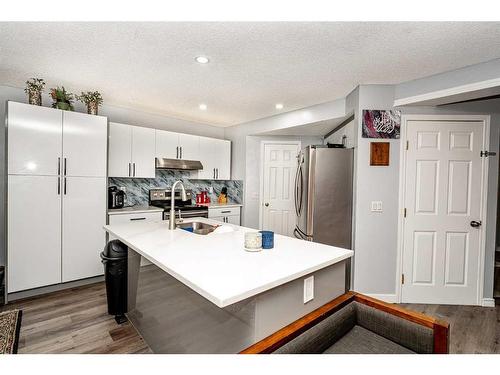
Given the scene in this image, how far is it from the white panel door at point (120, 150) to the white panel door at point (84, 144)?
13.2 inches

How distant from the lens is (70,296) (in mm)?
2709

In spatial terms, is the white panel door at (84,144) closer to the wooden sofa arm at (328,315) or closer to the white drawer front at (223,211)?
the white drawer front at (223,211)

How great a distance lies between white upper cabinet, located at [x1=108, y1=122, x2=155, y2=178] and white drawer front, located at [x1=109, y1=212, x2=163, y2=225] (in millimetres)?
594

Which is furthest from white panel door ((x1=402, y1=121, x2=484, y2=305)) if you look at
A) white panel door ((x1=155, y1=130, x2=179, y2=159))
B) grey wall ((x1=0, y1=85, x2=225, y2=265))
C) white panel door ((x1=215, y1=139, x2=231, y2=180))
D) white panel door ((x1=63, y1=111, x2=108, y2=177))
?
white panel door ((x1=63, y1=111, x2=108, y2=177))

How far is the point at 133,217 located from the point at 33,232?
998mm

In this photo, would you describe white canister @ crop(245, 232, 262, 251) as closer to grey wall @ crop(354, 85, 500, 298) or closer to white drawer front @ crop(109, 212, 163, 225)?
grey wall @ crop(354, 85, 500, 298)

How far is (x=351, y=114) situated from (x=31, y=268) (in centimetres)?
390

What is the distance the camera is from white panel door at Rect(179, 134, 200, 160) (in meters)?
4.09

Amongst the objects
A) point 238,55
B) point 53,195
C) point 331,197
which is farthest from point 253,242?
point 53,195

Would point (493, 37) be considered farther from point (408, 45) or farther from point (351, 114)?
point (351, 114)

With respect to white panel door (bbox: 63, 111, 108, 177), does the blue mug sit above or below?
below

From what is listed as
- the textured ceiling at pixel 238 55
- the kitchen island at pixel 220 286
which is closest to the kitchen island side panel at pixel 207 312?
the kitchen island at pixel 220 286

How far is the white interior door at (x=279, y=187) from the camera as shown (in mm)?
4461

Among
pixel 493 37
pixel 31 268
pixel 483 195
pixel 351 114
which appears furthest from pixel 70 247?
pixel 483 195
